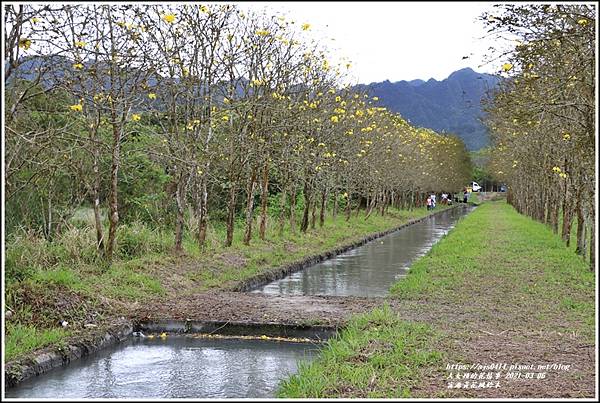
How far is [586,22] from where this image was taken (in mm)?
7766

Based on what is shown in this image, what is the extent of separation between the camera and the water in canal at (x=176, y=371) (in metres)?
6.93

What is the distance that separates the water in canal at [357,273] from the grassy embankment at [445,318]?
815 mm

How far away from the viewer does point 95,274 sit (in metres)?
11.7

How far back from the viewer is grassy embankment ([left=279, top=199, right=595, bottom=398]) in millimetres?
6281

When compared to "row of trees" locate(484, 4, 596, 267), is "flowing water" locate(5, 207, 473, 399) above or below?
below

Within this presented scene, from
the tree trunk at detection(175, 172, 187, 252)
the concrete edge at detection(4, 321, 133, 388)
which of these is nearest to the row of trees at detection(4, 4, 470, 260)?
the tree trunk at detection(175, 172, 187, 252)

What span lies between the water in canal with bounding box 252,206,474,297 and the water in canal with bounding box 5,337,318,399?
4.57 meters

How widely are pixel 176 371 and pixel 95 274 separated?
4.54m

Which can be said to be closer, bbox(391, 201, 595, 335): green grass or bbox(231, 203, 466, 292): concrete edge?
bbox(391, 201, 595, 335): green grass

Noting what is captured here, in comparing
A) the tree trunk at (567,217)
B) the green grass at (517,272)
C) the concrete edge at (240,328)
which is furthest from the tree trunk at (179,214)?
the tree trunk at (567,217)

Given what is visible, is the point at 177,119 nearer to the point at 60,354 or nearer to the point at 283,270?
the point at 283,270

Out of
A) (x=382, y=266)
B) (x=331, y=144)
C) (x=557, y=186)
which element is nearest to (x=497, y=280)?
(x=382, y=266)

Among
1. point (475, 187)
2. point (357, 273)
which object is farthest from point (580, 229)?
point (475, 187)

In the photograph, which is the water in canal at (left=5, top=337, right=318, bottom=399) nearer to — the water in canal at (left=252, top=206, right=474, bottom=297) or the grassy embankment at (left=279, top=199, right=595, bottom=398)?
the grassy embankment at (left=279, top=199, right=595, bottom=398)
